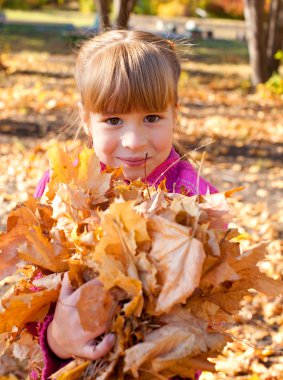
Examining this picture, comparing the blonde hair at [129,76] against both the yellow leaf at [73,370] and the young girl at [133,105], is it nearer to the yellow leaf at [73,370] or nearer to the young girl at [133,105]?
the young girl at [133,105]

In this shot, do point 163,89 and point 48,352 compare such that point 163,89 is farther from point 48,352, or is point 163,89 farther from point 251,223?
point 251,223

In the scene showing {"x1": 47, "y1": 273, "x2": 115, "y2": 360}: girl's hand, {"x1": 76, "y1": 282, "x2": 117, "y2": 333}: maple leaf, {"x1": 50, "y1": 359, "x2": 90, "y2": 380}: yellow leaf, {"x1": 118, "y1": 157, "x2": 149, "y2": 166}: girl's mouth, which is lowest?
{"x1": 50, "y1": 359, "x2": 90, "y2": 380}: yellow leaf

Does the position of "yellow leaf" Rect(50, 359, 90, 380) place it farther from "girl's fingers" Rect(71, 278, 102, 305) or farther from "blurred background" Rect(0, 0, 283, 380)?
"blurred background" Rect(0, 0, 283, 380)

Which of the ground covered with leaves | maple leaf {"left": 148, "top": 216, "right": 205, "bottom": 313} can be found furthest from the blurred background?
maple leaf {"left": 148, "top": 216, "right": 205, "bottom": 313}

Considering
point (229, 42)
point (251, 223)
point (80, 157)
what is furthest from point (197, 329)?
point (229, 42)

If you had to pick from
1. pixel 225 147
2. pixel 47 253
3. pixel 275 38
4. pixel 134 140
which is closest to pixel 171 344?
pixel 47 253

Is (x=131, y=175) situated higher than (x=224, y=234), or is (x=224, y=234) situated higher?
(x=224, y=234)

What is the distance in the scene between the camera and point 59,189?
1.67m

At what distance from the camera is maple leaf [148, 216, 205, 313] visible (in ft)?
4.53

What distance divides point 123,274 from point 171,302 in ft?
0.41

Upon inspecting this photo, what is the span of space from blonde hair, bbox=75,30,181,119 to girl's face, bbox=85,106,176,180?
0.12 feet

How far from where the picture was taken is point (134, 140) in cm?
205

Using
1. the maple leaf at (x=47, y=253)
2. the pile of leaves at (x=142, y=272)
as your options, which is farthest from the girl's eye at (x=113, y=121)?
the maple leaf at (x=47, y=253)

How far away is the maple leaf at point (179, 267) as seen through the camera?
1.38 metres
